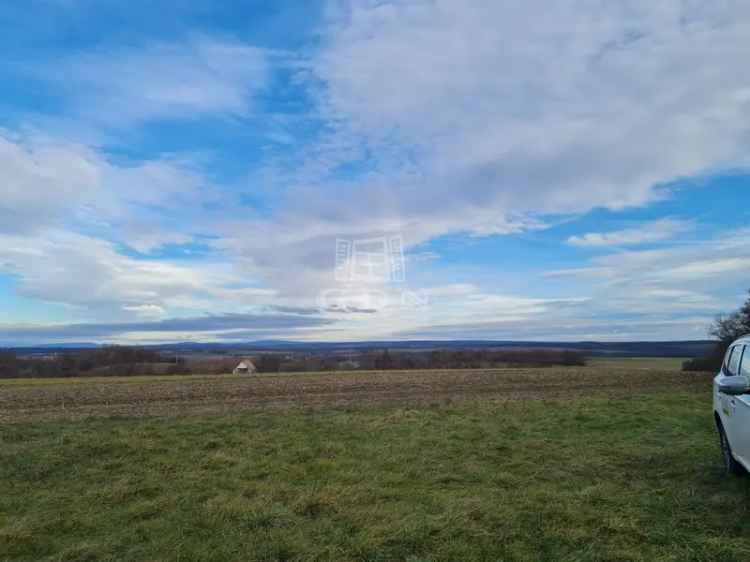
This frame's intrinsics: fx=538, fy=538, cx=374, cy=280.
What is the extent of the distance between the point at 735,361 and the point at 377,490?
16.6 ft

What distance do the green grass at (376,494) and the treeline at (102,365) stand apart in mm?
41965

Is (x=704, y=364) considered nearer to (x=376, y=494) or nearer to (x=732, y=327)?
(x=732, y=327)

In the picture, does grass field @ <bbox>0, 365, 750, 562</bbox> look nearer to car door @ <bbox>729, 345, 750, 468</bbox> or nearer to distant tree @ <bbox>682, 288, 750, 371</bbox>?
car door @ <bbox>729, 345, 750, 468</bbox>

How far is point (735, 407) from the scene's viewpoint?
625 centimetres

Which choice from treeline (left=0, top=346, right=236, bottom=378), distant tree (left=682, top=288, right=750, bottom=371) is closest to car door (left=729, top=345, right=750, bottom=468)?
distant tree (left=682, top=288, right=750, bottom=371)

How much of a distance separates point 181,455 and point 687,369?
43.1 meters

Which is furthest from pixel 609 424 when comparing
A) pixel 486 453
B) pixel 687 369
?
pixel 687 369

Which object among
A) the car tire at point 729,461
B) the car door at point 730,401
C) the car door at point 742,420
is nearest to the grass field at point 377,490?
the car tire at point 729,461

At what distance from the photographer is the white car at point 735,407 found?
19.0 ft

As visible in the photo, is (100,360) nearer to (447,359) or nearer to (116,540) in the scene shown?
(447,359)

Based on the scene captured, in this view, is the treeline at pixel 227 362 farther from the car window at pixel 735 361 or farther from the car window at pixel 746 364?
the car window at pixel 746 364

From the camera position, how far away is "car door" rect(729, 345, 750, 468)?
5.78 meters

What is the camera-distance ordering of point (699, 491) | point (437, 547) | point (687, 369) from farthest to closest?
point (687, 369) → point (699, 491) → point (437, 547)

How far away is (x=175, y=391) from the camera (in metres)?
25.8
